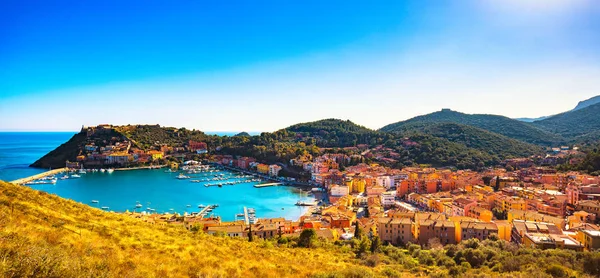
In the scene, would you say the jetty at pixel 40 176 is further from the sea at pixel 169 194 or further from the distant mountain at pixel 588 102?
the distant mountain at pixel 588 102

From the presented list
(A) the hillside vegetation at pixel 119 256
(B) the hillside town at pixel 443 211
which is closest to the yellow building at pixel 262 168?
(B) the hillside town at pixel 443 211

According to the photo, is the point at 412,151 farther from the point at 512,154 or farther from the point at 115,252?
the point at 115,252

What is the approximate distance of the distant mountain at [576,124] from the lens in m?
72.5

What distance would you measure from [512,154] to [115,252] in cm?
5874

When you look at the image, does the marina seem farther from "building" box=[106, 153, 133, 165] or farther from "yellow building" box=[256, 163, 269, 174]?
"building" box=[106, 153, 133, 165]

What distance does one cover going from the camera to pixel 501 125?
8006cm

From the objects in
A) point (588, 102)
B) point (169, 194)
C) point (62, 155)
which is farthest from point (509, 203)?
point (588, 102)

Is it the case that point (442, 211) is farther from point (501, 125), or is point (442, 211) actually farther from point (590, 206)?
point (501, 125)

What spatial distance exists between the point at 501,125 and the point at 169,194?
75510 mm

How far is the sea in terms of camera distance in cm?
2903

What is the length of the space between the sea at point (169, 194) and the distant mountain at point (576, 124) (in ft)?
213

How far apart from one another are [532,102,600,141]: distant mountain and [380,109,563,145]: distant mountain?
14.4 feet

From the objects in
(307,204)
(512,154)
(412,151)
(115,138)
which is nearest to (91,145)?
(115,138)

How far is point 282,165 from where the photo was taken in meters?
50.7
